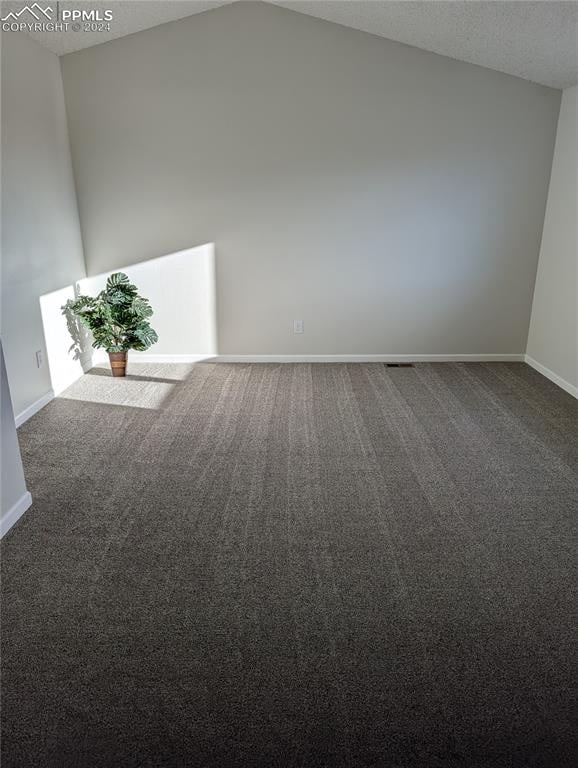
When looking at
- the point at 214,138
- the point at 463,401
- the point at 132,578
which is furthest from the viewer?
the point at 214,138

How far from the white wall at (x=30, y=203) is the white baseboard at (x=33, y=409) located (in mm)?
25

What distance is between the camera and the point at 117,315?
14.3 feet

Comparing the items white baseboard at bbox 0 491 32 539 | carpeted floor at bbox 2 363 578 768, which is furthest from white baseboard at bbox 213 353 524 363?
white baseboard at bbox 0 491 32 539

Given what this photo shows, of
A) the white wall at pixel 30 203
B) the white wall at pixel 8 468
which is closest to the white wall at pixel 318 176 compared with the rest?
the white wall at pixel 30 203

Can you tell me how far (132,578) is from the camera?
86.4 inches

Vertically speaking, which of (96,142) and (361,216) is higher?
(96,142)

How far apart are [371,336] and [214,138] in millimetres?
2060

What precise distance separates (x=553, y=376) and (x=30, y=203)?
4066 millimetres

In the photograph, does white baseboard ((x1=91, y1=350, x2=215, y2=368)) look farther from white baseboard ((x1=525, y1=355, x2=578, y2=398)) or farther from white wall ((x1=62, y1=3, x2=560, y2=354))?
white baseboard ((x1=525, y1=355, x2=578, y2=398))

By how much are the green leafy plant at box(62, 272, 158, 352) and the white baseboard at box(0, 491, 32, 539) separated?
192cm

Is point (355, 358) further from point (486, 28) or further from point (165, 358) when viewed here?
point (486, 28)

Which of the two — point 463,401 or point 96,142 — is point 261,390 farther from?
point 96,142

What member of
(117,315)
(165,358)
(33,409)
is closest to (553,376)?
(165,358)

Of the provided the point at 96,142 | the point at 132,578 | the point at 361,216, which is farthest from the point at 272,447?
the point at 96,142
